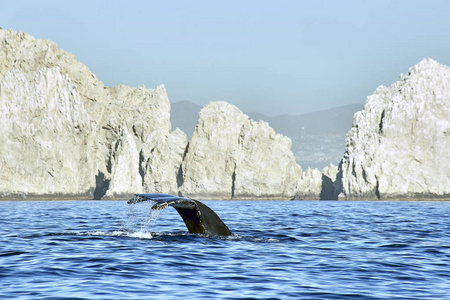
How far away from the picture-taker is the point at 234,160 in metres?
152

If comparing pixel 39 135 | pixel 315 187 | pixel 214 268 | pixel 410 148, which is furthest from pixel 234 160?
pixel 214 268

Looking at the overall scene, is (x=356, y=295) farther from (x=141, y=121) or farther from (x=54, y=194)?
(x=141, y=121)

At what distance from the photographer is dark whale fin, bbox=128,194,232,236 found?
16.0 metres

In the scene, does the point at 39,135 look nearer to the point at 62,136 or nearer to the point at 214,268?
the point at 62,136

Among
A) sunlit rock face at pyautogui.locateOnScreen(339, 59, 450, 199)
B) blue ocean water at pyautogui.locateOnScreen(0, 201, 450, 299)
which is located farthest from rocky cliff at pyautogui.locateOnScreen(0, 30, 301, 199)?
blue ocean water at pyautogui.locateOnScreen(0, 201, 450, 299)

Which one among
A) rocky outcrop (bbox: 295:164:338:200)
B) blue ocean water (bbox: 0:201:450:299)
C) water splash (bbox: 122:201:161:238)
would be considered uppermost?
rocky outcrop (bbox: 295:164:338:200)

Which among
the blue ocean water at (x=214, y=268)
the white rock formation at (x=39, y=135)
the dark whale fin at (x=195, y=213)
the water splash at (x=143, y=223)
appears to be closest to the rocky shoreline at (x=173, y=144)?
the white rock formation at (x=39, y=135)

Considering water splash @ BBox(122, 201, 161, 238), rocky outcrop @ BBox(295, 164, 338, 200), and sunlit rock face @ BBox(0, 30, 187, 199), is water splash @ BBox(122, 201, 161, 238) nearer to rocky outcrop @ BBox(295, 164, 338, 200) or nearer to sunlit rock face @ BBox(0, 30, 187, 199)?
sunlit rock face @ BBox(0, 30, 187, 199)

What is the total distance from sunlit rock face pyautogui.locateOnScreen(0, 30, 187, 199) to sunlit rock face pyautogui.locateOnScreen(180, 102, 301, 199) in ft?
43.5

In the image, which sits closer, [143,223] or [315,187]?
[143,223]

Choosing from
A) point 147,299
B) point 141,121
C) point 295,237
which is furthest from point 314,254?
point 141,121

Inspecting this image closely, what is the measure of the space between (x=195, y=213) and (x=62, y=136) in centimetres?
10230

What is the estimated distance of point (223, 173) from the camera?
5974 inches

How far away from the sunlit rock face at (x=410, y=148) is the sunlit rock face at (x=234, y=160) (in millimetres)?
25757
